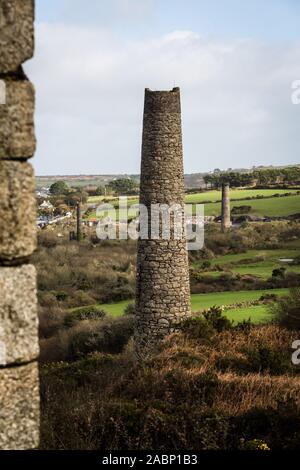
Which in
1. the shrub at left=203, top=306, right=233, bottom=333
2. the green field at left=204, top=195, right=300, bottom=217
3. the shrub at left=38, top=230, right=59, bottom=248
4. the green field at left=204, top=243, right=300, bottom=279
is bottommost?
the green field at left=204, top=243, right=300, bottom=279

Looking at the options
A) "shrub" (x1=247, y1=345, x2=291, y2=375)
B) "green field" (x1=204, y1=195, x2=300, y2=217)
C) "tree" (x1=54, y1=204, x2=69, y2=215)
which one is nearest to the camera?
"shrub" (x1=247, y1=345, x2=291, y2=375)

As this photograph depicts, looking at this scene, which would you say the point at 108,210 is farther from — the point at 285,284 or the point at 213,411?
the point at 213,411

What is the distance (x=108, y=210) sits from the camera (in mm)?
70125

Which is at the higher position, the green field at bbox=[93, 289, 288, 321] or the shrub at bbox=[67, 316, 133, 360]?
the green field at bbox=[93, 289, 288, 321]

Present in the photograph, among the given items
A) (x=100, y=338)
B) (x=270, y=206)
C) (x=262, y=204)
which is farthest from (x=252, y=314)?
(x=262, y=204)

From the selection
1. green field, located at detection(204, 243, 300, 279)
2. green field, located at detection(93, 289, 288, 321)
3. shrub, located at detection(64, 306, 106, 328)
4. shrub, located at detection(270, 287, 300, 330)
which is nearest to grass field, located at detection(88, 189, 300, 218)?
green field, located at detection(204, 243, 300, 279)

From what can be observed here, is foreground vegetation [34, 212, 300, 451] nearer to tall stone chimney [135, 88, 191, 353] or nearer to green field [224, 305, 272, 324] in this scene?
green field [224, 305, 272, 324]

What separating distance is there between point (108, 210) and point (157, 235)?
5279 cm

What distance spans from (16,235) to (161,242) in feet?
45.8

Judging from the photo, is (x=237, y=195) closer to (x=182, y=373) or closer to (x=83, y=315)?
(x=83, y=315)

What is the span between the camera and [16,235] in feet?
11.9

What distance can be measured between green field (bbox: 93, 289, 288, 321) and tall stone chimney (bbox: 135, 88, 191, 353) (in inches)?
214

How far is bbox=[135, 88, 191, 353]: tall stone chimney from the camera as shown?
1705 cm

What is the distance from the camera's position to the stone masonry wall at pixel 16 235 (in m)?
3.57
